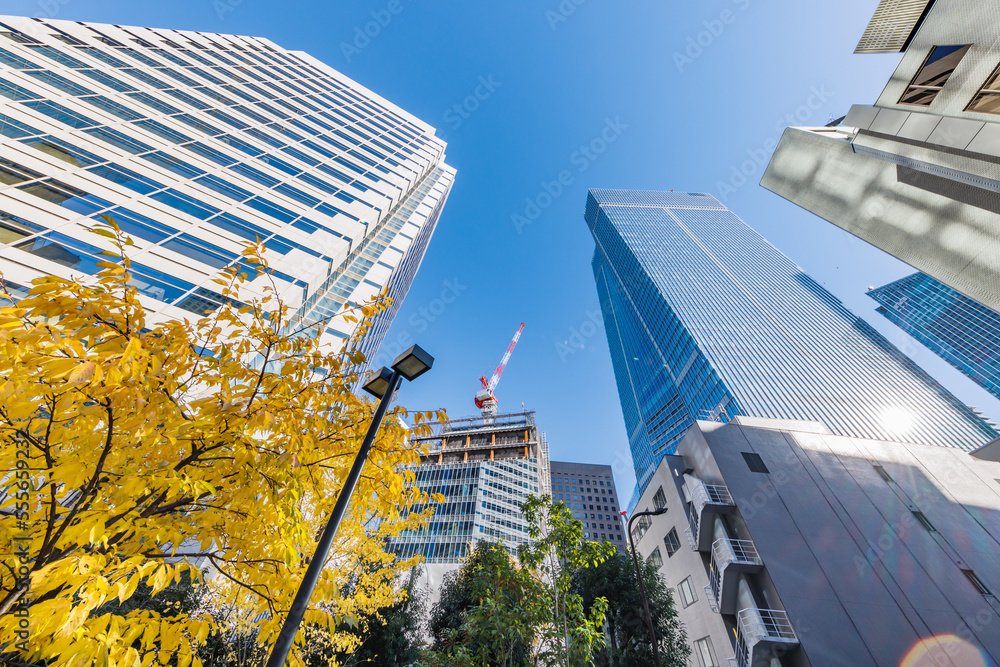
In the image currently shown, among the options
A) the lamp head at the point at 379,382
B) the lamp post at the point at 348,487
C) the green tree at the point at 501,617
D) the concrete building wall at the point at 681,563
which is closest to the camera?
the lamp post at the point at 348,487

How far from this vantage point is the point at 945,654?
13.4m

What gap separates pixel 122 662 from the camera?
7.56ft

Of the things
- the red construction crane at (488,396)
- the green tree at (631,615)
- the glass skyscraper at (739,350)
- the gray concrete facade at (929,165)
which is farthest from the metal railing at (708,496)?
the red construction crane at (488,396)

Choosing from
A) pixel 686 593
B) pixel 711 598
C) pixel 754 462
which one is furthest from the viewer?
pixel 686 593

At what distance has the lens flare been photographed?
1312 centimetres

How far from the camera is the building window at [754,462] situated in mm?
19094

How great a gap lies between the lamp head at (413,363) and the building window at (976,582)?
1063 inches

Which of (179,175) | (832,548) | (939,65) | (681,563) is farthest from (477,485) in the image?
(939,65)

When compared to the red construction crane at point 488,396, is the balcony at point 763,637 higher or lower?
lower

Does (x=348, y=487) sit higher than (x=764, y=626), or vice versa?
(x=764, y=626)

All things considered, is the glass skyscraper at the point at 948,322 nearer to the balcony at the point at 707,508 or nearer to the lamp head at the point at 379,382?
the balcony at the point at 707,508

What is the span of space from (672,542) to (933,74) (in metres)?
24.0

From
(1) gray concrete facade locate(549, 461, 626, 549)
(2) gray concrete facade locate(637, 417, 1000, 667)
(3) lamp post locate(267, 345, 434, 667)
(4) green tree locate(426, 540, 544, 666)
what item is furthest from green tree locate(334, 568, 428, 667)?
(1) gray concrete facade locate(549, 461, 626, 549)

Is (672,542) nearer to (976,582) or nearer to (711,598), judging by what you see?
(711,598)
